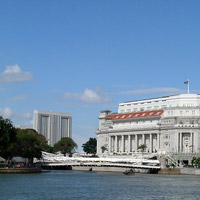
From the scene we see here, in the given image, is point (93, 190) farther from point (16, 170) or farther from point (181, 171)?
point (181, 171)

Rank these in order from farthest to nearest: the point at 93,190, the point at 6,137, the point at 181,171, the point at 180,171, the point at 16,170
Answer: the point at 180,171 < the point at 181,171 < the point at 6,137 < the point at 16,170 < the point at 93,190

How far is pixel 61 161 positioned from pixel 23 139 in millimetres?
16725

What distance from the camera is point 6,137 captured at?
15512 cm

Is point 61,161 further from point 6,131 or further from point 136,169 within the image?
point 6,131

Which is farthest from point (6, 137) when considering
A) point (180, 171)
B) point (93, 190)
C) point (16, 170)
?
point (93, 190)

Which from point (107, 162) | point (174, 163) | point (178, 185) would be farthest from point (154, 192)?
point (174, 163)

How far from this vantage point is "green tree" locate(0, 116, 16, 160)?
155 m

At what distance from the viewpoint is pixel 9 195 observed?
93375 mm

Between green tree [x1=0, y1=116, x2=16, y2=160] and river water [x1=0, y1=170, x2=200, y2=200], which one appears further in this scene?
green tree [x1=0, y1=116, x2=16, y2=160]

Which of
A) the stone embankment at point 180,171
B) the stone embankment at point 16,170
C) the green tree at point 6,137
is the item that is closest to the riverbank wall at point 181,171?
the stone embankment at point 180,171

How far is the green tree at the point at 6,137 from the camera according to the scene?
15525 centimetres

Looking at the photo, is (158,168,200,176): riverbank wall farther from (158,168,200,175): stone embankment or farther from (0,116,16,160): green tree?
(0,116,16,160): green tree

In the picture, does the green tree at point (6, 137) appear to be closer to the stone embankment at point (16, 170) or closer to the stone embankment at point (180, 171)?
the stone embankment at point (16, 170)

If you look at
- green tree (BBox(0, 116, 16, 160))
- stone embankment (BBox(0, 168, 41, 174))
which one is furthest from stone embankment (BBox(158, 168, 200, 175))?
green tree (BBox(0, 116, 16, 160))
